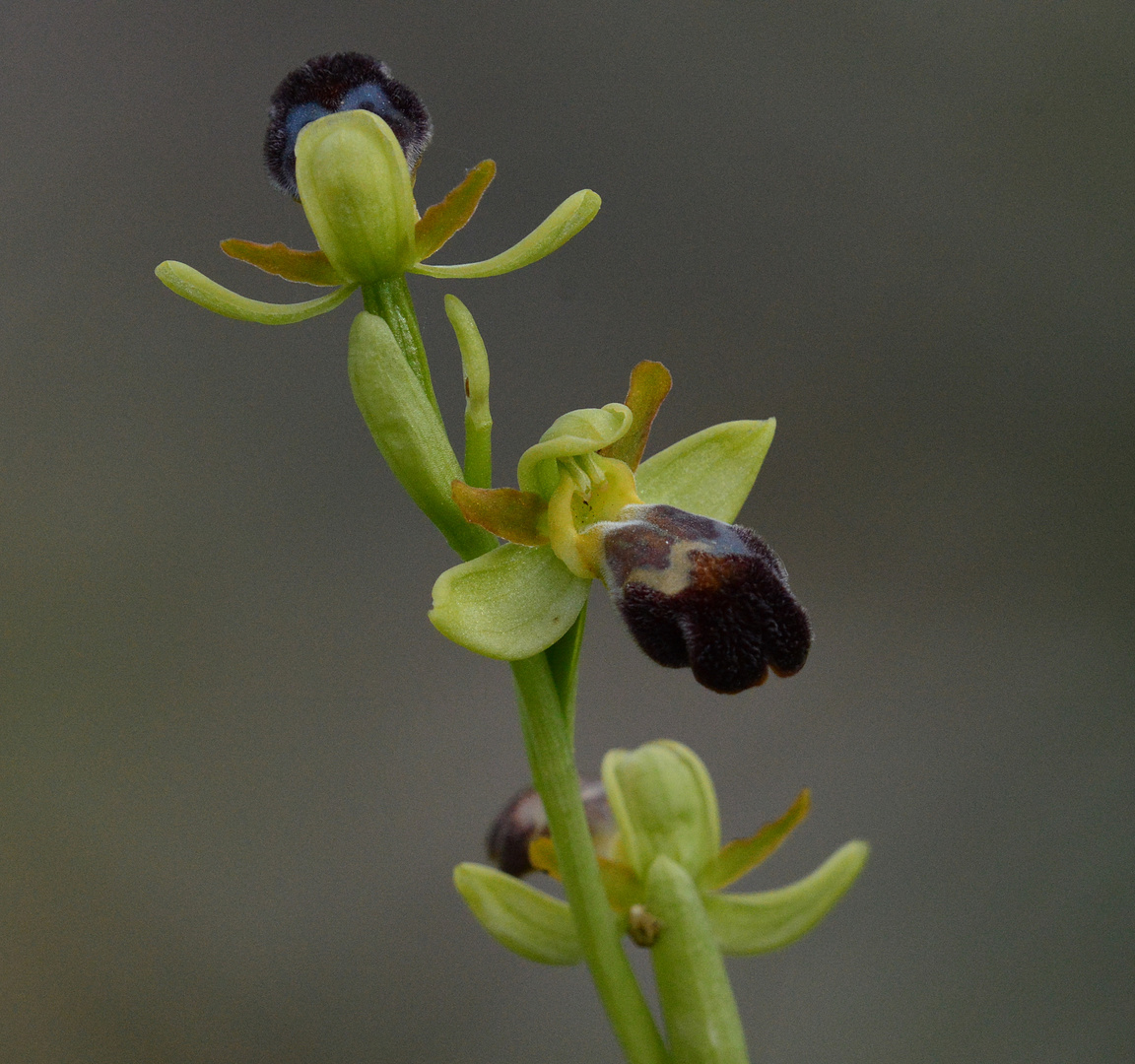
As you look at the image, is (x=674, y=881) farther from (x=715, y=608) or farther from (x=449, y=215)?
(x=449, y=215)

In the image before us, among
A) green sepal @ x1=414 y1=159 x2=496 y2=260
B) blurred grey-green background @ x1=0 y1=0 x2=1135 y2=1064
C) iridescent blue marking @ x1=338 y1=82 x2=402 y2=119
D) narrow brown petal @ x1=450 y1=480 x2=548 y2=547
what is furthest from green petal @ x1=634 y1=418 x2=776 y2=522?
blurred grey-green background @ x1=0 y1=0 x2=1135 y2=1064

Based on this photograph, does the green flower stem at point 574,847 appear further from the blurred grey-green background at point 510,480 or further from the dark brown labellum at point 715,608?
the blurred grey-green background at point 510,480

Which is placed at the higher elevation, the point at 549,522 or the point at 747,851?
the point at 549,522

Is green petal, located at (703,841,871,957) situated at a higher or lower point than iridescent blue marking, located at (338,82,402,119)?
lower

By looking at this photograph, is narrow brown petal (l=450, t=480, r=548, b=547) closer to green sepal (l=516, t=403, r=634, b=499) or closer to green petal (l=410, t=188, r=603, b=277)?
green sepal (l=516, t=403, r=634, b=499)

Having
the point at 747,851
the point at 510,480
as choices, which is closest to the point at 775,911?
the point at 747,851

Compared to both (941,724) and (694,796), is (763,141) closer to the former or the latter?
(941,724)
